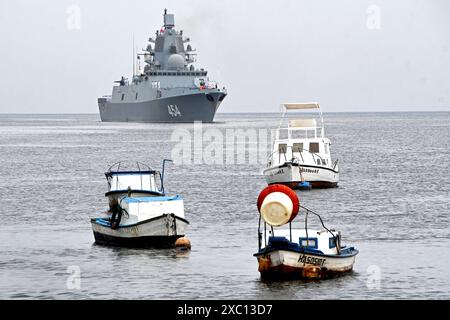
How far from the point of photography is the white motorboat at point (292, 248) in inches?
1086

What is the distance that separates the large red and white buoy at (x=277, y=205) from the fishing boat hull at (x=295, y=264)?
109 centimetres

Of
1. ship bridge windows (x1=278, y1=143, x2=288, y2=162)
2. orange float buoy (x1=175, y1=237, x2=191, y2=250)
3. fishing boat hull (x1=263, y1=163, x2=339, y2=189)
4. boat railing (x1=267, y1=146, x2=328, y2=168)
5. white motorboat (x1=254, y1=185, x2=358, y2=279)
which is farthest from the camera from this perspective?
ship bridge windows (x1=278, y1=143, x2=288, y2=162)

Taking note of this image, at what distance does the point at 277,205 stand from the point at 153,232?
7947mm

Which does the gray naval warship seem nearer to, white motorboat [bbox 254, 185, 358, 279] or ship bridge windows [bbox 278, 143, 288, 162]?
ship bridge windows [bbox 278, 143, 288, 162]

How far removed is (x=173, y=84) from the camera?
175500 millimetres

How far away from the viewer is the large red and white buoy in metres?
27.5

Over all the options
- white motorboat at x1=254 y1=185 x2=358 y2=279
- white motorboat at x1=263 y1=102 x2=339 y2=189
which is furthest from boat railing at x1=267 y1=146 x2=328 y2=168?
white motorboat at x1=254 y1=185 x2=358 y2=279

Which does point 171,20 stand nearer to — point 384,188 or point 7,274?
point 384,188

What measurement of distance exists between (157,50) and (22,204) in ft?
439

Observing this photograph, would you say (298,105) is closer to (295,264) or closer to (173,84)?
(295,264)

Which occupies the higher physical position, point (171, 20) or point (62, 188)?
point (171, 20)

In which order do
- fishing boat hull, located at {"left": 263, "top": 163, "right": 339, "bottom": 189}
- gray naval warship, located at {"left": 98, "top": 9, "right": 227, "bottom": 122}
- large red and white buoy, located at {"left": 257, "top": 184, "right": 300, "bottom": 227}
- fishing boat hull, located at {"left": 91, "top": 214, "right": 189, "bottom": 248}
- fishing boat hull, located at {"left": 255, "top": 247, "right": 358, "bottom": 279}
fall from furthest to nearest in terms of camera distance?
1. gray naval warship, located at {"left": 98, "top": 9, "right": 227, "bottom": 122}
2. fishing boat hull, located at {"left": 263, "top": 163, "right": 339, "bottom": 189}
3. fishing boat hull, located at {"left": 91, "top": 214, "right": 189, "bottom": 248}
4. fishing boat hull, located at {"left": 255, "top": 247, "right": 358, "bottom": 279}
5. large red and white buoy, located at {"left": 257, "top": 184, "right": 300, "bottom": 227}
